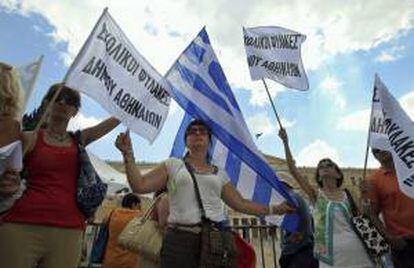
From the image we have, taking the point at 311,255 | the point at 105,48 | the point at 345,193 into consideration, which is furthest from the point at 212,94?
the point at 311,255

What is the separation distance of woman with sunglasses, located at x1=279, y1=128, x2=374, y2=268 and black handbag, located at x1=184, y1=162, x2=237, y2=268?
1157 millimetres

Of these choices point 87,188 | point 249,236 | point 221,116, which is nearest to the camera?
point 87,188

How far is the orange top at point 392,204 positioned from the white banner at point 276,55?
1.75 m

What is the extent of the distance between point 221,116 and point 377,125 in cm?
155

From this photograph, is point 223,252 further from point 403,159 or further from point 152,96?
point 403,159

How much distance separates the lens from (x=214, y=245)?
3963 mm

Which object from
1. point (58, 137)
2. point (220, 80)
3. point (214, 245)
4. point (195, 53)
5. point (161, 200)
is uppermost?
point (195, 53)

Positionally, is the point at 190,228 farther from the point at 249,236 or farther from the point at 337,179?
the point at 249,236

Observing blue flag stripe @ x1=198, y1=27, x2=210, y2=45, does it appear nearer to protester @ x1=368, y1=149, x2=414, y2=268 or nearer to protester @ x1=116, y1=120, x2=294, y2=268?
protester @ x1=116, y1=120, x2=294, y2=268

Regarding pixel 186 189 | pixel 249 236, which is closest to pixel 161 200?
pixel 186 189

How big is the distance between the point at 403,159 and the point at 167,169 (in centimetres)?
199

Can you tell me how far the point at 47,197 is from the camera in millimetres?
3676

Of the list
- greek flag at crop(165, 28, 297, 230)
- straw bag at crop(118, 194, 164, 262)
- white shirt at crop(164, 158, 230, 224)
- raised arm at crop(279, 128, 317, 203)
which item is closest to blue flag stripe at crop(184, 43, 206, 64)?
greek flag at crop(165, 28, 297, 230)

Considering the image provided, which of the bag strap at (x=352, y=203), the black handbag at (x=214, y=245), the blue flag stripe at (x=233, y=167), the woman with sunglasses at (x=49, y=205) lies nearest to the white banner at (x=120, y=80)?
the woman with sunglasses at (x=49, y=205)
